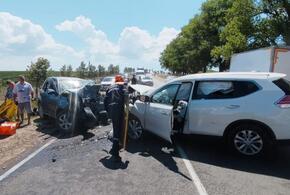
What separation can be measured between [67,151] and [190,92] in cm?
320

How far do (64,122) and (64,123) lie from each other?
0.03 meters

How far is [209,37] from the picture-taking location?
168 ft

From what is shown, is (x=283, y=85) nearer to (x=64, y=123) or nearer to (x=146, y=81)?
(x=64, y=123)

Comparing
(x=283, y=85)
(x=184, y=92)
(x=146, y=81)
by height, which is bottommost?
(x=146, y=81)

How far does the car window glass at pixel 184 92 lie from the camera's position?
9.54 m

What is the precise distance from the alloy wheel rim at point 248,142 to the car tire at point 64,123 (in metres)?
5.58

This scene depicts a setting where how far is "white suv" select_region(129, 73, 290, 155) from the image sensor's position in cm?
845

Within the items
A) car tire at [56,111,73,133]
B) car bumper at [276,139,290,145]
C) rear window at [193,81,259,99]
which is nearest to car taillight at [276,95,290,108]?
rear window at [193,81,259,99]

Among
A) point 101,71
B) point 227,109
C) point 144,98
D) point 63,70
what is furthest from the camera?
point 101,71

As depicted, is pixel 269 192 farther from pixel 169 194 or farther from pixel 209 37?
pixel 209 37

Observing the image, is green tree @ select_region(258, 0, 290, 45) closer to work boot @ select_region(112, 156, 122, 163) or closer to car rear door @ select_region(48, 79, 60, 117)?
car rear door @ select_region(48, 79, 60, 117)

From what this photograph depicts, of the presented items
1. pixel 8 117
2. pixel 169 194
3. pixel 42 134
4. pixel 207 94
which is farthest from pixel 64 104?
pixel 169 194

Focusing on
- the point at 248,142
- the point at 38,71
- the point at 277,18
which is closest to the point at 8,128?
the point at 248,142

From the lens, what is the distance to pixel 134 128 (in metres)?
10.3
